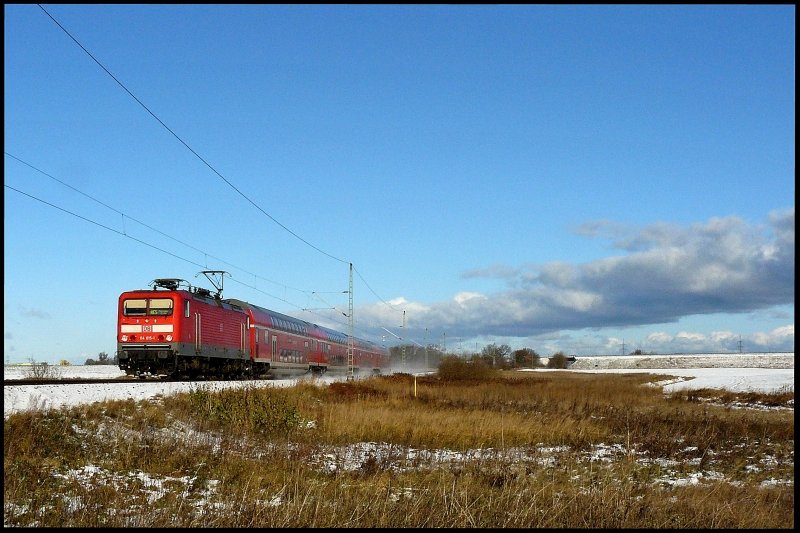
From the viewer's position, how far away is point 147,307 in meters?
32.5

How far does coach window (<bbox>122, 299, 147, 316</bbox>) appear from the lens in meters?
32.6

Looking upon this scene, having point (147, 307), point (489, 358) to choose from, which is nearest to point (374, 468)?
point (147, 307)

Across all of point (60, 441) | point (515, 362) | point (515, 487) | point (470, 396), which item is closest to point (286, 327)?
point (470, 396)

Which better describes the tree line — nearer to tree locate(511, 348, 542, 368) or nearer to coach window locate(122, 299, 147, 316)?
tree locate(511, 348, 542, 368)

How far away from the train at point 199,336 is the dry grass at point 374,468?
8.09 metres

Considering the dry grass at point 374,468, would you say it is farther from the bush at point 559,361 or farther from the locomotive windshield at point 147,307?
the bush at point 559,361

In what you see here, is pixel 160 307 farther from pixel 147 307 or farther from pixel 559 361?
pixel 559 361

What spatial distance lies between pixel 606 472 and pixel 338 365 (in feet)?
169

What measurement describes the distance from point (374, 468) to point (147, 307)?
21.0m

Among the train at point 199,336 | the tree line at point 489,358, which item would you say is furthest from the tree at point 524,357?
the train at point 199,336

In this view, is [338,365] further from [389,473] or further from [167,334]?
[389,473]

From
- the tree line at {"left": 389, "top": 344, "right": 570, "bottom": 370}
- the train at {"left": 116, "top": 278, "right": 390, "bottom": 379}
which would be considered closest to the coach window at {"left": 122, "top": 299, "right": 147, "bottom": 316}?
the train at {"left": 116, "top": 278, "right": 390, "bottom": 379}

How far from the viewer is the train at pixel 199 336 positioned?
1270 inches

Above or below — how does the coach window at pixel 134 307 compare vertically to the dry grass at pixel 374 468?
above
